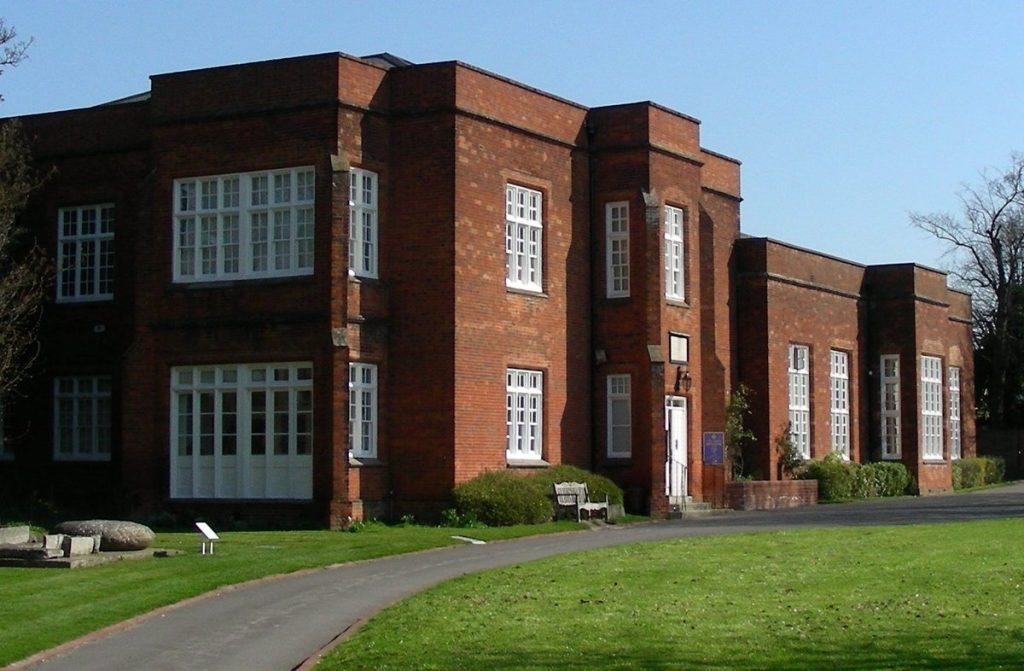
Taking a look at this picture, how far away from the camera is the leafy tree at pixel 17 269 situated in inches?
1286

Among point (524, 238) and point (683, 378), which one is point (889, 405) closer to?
point (683, 378)

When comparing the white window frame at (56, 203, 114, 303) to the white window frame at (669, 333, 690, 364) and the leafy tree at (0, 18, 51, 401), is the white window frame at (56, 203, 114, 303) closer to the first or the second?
the leafy tree at (0, 18, 51, 401)

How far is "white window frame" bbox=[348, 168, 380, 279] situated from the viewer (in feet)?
105

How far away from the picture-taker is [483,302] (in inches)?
1302

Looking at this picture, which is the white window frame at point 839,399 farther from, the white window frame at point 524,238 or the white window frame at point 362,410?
the white window frame at point 362,410

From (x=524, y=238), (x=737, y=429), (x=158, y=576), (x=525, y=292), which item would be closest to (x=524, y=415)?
(x=525, y=292)

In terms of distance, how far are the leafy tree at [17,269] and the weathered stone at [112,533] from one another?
29.4 ft

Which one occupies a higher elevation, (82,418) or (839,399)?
(839,399)

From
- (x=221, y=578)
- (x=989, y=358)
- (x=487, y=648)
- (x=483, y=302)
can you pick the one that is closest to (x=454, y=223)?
(x=483, y=302)

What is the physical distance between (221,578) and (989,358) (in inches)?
1985

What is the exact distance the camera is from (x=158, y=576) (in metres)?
21.2

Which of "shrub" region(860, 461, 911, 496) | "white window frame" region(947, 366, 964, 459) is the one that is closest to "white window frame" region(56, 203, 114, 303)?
"shrub" region(860, 461, 911, 496)

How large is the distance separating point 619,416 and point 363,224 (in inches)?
295

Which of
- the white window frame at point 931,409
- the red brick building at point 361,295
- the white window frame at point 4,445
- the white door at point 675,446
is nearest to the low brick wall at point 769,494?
the red brick building at point 361,295
